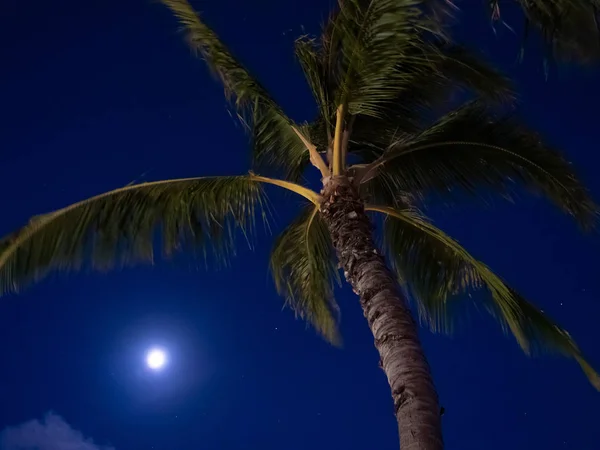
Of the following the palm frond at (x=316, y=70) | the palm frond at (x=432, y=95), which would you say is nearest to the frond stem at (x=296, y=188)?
the palm frond at (x=316, y=70)

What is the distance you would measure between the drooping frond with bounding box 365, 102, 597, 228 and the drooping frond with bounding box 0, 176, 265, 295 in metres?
1.77

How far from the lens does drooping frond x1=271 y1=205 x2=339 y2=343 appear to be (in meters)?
9.10

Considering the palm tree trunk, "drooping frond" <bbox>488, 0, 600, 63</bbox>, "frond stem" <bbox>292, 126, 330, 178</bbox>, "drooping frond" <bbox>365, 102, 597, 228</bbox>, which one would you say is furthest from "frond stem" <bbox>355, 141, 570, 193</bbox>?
"drooping frond" <bbox>488, 0, 600, 63</bbox>

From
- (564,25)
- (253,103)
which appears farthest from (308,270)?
(564,25)

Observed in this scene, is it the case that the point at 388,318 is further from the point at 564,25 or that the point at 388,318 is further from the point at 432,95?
the point at 432,95

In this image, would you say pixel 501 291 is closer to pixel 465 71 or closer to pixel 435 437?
pixel 435 437

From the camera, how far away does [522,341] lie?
23.2ft

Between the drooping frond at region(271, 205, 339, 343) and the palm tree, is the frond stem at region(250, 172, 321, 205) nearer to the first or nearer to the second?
→ the palm tree

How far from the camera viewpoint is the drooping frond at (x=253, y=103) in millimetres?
7848

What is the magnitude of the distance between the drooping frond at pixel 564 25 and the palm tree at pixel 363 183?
4.99 feet

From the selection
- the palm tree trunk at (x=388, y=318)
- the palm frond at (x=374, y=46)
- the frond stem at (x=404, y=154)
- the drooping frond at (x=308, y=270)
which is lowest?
the palm tree trunk at (x=388, y=318)

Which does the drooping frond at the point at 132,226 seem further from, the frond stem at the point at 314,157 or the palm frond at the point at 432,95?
the palm frond at the point at 432,95

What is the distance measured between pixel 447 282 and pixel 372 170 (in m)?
1.73

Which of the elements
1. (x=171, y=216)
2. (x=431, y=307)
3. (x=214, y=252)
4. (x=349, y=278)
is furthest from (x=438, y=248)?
(x=171, y=216)
